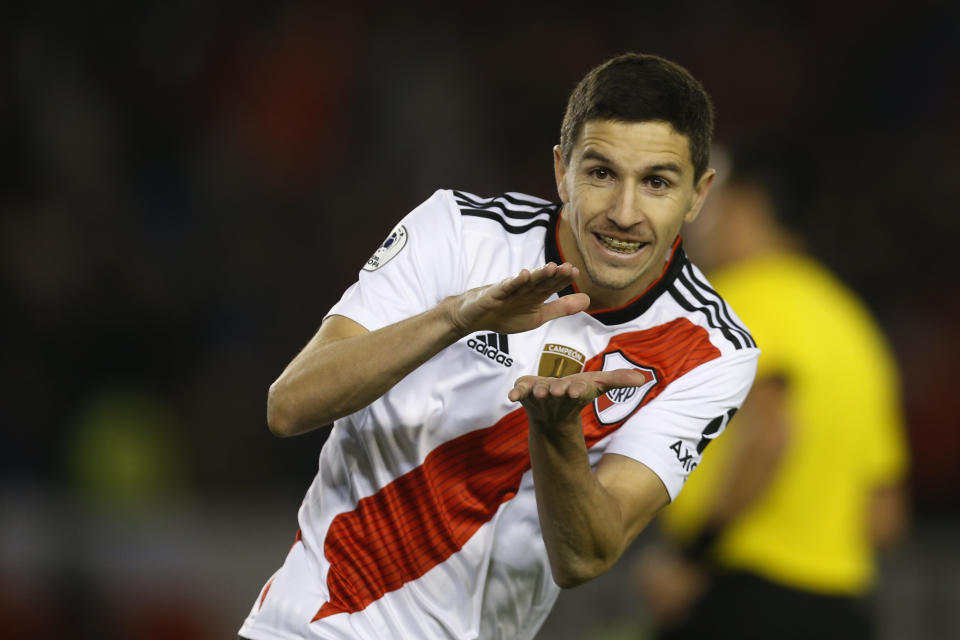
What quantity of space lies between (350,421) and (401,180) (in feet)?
20.0

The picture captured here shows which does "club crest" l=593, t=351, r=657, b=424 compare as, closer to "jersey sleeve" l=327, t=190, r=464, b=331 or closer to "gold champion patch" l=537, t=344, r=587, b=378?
"gold champion patch" l=537, t=344, r=587, b=378

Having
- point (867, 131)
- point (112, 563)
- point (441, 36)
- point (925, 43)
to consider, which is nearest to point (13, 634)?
point (112, 563)

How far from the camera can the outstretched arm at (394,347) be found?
224cm

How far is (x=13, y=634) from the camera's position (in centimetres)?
646

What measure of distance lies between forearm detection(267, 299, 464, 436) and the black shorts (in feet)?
7.03

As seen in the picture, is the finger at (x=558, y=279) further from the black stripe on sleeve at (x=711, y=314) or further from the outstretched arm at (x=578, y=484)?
the black stripe on sleeve at (x=711, y=314)

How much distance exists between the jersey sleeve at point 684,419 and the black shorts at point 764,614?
4.73 ft

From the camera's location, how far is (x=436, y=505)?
8.82ft

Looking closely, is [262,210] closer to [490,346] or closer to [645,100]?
[490,346]

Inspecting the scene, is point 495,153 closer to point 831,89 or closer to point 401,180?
point 401,180

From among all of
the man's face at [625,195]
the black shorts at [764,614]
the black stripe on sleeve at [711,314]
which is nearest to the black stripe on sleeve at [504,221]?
the man's face at [625,195]

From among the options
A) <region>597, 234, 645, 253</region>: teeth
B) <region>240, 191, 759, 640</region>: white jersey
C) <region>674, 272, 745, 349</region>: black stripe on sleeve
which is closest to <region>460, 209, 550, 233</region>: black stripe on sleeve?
<region>240, 191, 759, 640</region>: white jersey

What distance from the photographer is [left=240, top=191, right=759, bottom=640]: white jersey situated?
2.67 m

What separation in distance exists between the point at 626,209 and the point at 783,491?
1.92 meters
